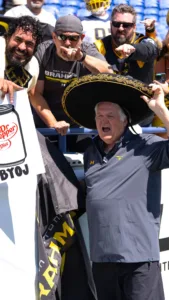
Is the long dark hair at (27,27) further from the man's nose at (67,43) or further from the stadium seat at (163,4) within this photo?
the stadium seat at (163,4)

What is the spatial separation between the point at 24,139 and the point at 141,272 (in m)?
1.05

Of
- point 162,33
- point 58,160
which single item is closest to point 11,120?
point 58,160

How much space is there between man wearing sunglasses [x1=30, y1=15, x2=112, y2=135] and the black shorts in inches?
48.7

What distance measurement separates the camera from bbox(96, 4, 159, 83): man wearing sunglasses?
509 cm

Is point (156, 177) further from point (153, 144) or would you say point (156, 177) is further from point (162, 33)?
point (162, 33)

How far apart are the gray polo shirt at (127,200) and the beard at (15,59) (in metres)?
0.97

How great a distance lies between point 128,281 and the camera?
3748 millimetres

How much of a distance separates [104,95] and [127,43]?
156 centimetres

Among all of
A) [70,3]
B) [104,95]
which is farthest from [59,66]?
[70,3]

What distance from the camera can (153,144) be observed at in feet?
12.5

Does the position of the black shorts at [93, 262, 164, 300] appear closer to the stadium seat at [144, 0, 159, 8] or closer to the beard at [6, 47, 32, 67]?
the beard at [6, 47, 32, 67]

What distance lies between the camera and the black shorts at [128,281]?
3.71 meters

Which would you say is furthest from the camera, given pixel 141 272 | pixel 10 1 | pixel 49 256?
pixel 10 1

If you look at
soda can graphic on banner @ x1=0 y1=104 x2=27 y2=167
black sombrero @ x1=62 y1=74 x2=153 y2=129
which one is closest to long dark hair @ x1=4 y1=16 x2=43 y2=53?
black sombrero @ x1=62 y1=74 x2=153 y2=129
